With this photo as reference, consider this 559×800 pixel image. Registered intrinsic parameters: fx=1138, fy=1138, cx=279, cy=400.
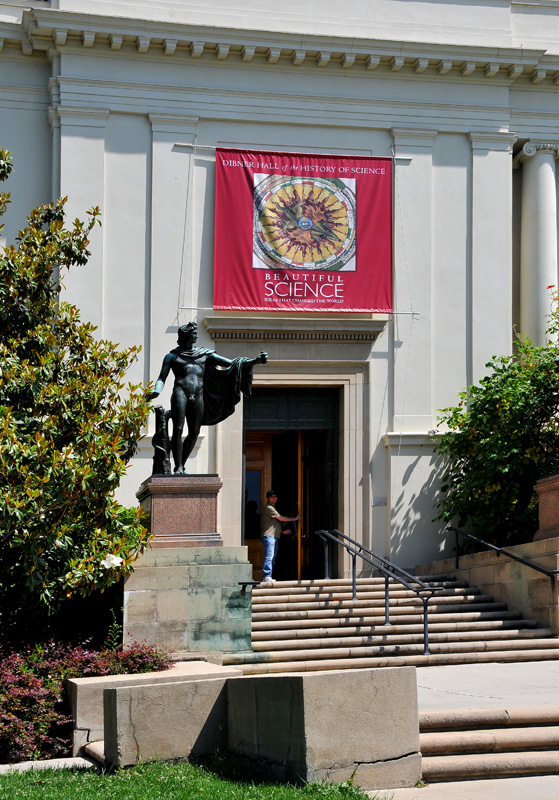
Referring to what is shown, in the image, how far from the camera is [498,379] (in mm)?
20641

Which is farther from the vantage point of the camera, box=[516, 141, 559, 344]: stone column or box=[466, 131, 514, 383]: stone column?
box=[516, 141, 559, 344]: stone column

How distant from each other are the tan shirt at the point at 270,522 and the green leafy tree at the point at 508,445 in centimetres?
342

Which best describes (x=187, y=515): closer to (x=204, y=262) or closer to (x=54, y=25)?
(x=204, y=262)

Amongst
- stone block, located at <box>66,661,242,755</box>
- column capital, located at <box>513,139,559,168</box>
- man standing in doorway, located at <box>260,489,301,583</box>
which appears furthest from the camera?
column capital, located at <box>513,139,559,168</box>

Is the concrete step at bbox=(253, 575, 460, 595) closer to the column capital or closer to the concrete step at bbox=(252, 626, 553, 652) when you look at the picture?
the concrete step at bbox=(252, 626, 553, 652)

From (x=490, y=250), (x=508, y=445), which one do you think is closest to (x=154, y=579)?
(x=508, y=445)

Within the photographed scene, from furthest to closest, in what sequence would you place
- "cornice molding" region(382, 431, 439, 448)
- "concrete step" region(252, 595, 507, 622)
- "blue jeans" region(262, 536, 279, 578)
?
1. "cornice molding" region(382, 431, 439, 448)
2. "blue jeans" region(262, 536, 279, 578)
3. "concrete step" region(252, 595, 507, 622)

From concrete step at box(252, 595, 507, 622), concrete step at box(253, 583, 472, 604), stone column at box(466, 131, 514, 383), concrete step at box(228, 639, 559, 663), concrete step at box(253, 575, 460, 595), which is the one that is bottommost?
concrete step at box(228, 639, 559, 663)

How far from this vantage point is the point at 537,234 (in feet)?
76.0

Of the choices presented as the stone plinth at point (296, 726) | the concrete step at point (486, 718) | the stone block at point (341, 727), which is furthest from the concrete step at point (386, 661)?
the stone block at point (341, 727)

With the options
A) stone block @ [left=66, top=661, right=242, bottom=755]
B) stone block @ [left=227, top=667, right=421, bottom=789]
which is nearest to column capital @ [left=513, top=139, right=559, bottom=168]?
stone block @ [left=66, top=661, right=242, bottom=755]

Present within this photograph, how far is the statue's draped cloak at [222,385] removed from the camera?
16000mm

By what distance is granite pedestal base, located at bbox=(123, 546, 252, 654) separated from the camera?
49.6 ft

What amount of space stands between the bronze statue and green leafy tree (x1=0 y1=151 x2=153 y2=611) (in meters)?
1.18
